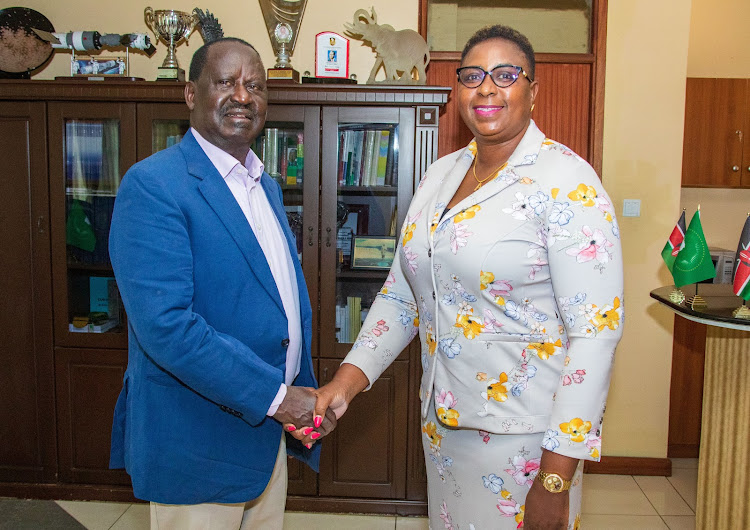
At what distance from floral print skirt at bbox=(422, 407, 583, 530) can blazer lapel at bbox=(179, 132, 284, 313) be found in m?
0.49

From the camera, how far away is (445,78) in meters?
3.36

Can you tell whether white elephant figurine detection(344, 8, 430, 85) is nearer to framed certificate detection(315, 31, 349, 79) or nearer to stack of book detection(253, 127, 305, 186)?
framed certificate detection(315, 31, 349, 79)

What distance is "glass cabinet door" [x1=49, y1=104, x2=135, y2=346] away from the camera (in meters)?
2.96

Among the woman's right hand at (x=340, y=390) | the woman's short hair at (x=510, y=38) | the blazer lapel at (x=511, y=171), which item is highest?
the woman's short hair at (x=510, y=38)

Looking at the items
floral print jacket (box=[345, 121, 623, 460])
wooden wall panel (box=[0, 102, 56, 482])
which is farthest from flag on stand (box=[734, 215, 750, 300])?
wooden wall panel (box=[0, 102, 56, 482])

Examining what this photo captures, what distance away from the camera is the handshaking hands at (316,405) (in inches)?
61.5

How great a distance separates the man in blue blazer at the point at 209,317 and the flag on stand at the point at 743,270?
1360mm

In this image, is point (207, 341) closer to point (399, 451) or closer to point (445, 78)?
point (399, 451)

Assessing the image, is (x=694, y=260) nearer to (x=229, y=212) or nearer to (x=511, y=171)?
(x=511, y=171)

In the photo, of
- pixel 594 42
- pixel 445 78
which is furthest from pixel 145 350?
pixel 594 42

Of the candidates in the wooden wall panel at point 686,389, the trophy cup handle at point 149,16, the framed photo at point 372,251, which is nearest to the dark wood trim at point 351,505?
the framed photo at point 372,251

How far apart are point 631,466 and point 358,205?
1.97 metres

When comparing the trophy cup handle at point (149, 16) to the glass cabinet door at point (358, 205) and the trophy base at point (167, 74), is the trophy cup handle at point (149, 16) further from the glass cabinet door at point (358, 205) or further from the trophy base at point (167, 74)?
the glass cabinet door at point (358, 205)

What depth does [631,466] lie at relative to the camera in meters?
3.47
